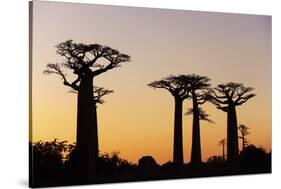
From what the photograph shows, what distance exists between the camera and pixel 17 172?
749cm

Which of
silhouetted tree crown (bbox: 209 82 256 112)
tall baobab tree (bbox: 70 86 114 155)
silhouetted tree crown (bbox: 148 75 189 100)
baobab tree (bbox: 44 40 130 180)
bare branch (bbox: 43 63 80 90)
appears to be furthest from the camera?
silhouetted tree crown (bbox: 209 82 256 112)

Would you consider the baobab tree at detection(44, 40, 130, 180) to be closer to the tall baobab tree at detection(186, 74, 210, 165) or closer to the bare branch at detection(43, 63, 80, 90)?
the bare branch at detection(43, 63, 80, 90)

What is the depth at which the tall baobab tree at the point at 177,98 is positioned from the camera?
7.73 meters

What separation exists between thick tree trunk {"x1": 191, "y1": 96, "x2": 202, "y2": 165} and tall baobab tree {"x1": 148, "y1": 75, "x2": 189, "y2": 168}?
137 millimetres

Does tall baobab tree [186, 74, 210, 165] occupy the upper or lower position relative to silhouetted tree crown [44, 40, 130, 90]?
lower

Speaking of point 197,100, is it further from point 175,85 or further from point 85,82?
point 85,82

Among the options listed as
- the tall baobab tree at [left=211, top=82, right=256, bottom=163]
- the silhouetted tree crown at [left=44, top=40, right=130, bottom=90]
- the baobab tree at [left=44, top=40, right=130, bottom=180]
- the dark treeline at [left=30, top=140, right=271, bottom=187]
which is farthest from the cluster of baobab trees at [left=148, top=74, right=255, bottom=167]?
the baobab tree at [left=44, top=40, right=130, bottom=180]

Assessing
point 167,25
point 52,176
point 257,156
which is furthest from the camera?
point 257,156

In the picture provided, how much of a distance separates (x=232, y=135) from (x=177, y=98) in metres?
0.81

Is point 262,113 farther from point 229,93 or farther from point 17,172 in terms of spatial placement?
point 17,172

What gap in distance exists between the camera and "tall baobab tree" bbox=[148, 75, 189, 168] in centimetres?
773

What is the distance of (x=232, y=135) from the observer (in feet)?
26.6

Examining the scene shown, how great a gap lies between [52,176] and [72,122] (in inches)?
22.3

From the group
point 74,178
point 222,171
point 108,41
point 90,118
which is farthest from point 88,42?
point 222,171
